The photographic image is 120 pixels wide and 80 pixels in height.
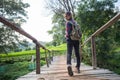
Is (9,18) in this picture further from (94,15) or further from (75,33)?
(75,33)

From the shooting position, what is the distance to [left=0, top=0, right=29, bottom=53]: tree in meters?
30.3

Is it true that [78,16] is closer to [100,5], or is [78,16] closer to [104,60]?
[100,5]

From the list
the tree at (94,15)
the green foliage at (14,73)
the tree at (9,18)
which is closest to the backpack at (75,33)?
the green foliage at (14,73)

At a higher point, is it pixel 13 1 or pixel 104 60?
pixel 13 1

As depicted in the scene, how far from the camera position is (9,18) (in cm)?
3194

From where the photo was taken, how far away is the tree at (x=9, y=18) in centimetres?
3027

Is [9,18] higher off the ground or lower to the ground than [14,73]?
higher

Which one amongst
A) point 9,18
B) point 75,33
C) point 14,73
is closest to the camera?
point 75,33

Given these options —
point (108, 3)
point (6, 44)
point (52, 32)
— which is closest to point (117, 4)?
point (108, 3)

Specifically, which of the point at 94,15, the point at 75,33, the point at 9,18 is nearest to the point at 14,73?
the point at 94,15

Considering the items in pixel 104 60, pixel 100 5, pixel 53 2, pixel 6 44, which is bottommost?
pixel 104 60

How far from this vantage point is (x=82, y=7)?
1928 cm

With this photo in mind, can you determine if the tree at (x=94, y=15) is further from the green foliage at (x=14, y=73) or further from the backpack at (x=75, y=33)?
the backpack at (x=75, y=33)

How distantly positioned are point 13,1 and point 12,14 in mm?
1610
